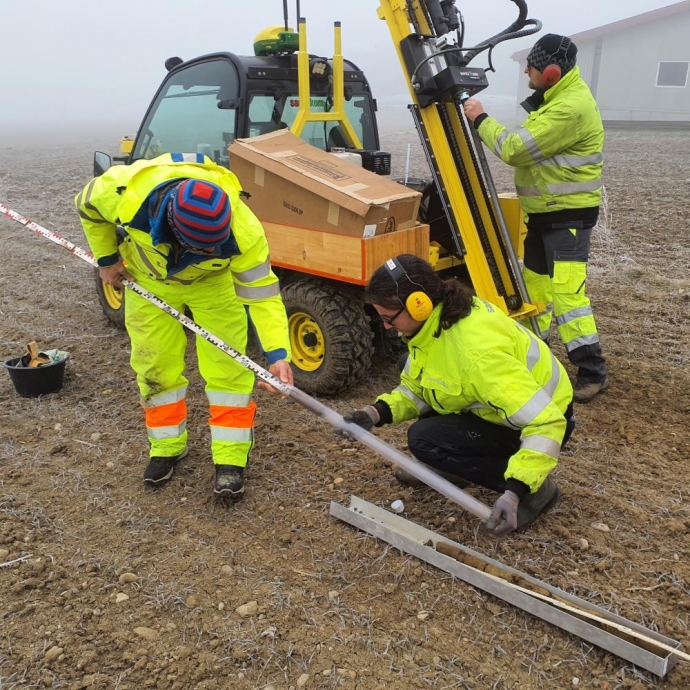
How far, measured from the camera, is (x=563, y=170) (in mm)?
4160

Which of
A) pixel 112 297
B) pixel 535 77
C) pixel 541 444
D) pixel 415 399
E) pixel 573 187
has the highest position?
pixel 535 77

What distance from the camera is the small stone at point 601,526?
2.96 metres

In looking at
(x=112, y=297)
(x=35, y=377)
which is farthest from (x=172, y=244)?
(x=112, y=297)

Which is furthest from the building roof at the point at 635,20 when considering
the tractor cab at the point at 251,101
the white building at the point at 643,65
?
the tractor cab at the point at 251,101

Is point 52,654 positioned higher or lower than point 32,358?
lower

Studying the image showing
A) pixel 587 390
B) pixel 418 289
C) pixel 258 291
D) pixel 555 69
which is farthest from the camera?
pixel 587 390

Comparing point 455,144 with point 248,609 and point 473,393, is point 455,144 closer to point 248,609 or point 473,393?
point 473,393

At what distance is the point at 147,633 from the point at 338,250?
2.30 metres

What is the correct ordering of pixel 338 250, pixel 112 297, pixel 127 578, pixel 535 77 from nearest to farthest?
pixel 127 578
pixel 338 250
pixel 535 77
pixel 112 297

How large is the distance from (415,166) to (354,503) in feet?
58.2

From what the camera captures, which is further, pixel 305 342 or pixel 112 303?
pixel 112 303

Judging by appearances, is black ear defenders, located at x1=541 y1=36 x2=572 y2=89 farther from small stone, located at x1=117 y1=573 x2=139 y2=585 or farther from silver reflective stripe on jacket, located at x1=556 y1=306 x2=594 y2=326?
small stone, located at x1=117 y1=573 x2=139 y2=585

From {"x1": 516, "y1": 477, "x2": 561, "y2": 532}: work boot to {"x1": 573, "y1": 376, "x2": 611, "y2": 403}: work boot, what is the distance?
4.25 ft

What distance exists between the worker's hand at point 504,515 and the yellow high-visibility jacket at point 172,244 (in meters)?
1.18
